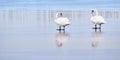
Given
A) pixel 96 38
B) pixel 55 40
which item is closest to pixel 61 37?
pixel 55 40

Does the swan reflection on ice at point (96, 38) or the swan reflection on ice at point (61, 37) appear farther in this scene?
the swan reflection on ice at point (61, 37)

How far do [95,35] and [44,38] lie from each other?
4.46ft

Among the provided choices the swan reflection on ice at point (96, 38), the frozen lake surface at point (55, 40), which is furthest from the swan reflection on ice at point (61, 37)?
the swan reflection on ice at point (96, 38)

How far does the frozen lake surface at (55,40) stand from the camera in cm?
917

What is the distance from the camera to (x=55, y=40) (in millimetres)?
11250

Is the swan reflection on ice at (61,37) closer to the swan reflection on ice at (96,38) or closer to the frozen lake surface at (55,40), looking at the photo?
the frozen lake surface at (55,40)

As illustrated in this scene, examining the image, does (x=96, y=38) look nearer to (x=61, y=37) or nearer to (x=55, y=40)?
(x=61, y=37)

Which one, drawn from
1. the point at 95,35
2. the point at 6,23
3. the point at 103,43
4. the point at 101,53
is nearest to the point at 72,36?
the point at 95,35

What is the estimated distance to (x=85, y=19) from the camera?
16016 millimetres

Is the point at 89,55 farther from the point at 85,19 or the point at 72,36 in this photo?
the point at 85,19

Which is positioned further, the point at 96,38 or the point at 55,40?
the point at 96,38

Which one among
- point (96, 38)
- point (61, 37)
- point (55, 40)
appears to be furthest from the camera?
point (61, 37)

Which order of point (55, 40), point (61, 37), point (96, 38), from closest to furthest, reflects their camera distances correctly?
point (55, 40), point (96, 38), point (61, 37)

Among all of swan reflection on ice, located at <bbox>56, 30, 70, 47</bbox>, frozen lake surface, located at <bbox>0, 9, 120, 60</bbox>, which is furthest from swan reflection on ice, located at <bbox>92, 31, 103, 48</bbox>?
swan reflection on ice, located at <bbox>56, 30, 70, 47</bbox>
